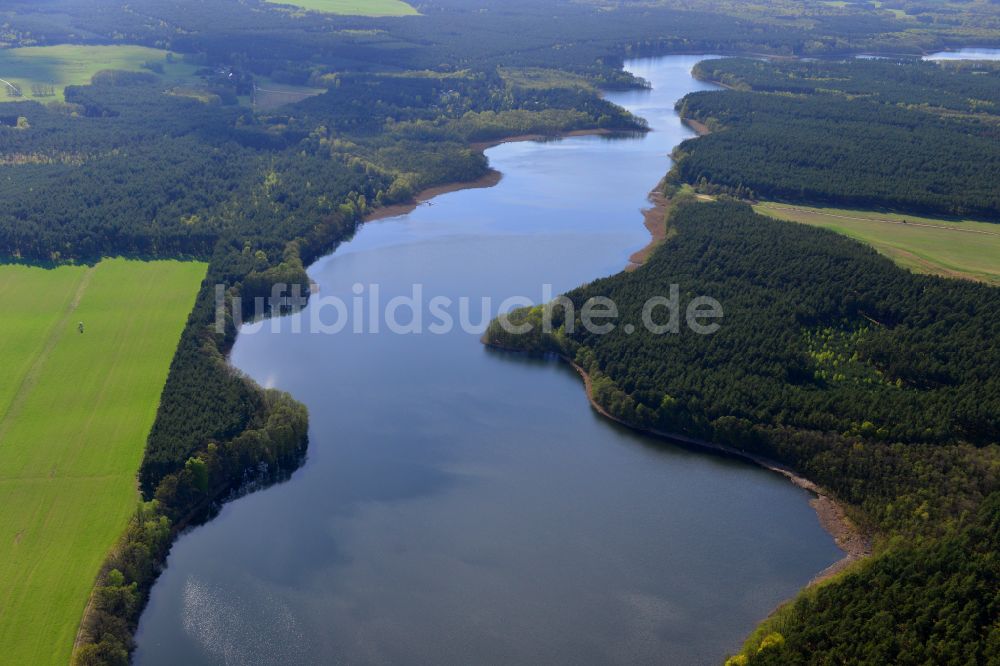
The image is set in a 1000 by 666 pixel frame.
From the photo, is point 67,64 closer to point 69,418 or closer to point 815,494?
point 69,418

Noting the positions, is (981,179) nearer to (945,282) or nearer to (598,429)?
(945,282)

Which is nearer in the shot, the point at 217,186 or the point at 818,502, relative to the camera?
the point at 818,502

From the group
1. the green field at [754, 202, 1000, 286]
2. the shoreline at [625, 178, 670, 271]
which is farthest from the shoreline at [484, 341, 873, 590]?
the green field at [754, 202, 1000, 286]

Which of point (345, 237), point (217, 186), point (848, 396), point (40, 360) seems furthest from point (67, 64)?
point (848, 396)

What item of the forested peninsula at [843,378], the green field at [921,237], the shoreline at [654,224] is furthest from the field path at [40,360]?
the green field at [921,237]

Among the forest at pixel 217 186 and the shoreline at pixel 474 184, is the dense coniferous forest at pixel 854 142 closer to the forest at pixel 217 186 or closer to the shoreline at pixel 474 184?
the shoreline at pixel 474 184
